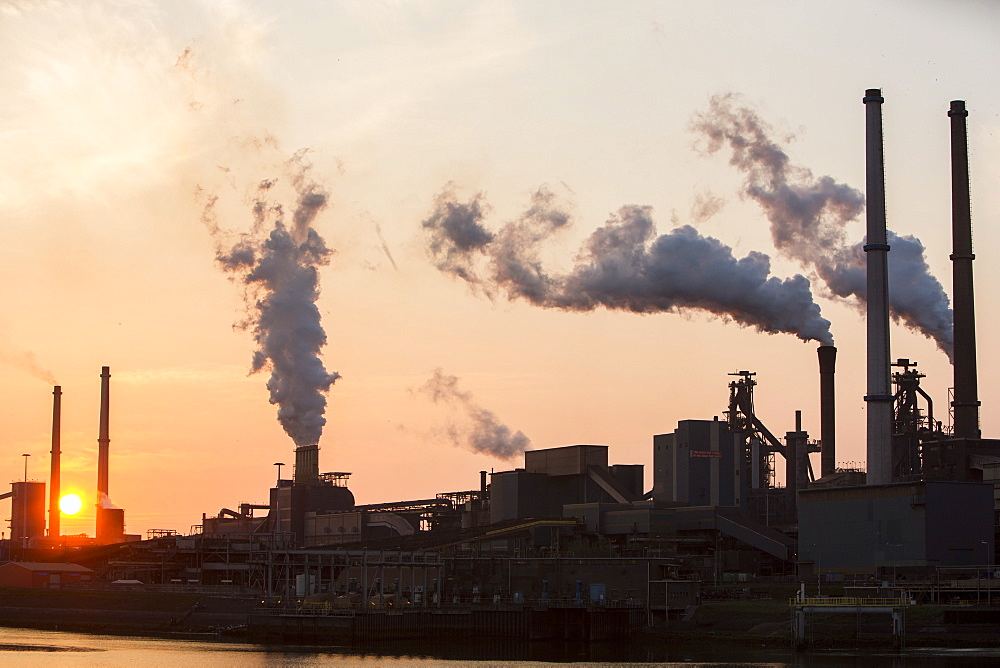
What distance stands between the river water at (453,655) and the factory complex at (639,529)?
6354 millimetres

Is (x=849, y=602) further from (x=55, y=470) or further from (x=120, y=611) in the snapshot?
(x=55, y=470)

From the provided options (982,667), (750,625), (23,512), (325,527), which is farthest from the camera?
(23,512)

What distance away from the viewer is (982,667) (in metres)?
66.8

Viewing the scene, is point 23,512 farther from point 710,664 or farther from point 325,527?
point 710,664

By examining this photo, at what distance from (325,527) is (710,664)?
3249 inches

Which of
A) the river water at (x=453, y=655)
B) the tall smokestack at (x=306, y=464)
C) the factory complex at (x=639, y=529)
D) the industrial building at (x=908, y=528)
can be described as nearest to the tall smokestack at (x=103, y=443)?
the factory complex at (x=639, y=529)

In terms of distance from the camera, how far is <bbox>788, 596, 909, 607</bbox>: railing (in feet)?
264

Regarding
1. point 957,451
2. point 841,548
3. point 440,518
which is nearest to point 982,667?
point 841,548

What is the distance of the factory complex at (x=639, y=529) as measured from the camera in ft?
307

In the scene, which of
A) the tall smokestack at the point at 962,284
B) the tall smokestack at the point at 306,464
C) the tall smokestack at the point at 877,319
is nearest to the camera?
the tall smokestack at the point at 877,319

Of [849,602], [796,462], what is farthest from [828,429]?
[849,602]

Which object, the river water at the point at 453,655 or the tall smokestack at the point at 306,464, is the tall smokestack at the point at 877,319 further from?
the tall smokestack at the point at 306,464

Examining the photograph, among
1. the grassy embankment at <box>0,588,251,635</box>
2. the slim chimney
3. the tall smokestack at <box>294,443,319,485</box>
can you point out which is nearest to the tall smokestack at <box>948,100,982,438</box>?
the slim chimney

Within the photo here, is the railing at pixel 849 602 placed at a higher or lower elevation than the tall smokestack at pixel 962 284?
lower
